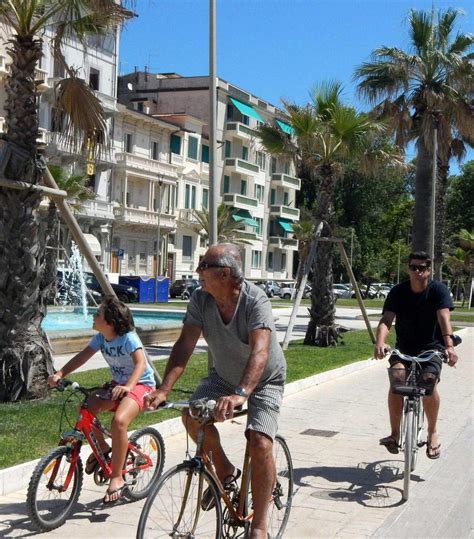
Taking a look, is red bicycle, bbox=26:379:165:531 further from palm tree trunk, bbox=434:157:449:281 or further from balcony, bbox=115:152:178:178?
balcony, bbox=115:152:178:178

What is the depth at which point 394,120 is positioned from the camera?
85.8ft

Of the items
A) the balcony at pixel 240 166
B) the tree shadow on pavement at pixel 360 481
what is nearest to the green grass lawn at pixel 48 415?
the tree shadow on pavement at pixel 360 481

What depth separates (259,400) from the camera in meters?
4.78

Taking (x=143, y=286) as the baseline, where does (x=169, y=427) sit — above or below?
below

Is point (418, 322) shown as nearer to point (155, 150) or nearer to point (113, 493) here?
point (113, 493)

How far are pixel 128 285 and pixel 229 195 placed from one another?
930 inches

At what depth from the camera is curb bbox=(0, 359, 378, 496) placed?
21.3 feet

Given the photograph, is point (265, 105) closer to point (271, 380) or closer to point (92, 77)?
point (92, 77)

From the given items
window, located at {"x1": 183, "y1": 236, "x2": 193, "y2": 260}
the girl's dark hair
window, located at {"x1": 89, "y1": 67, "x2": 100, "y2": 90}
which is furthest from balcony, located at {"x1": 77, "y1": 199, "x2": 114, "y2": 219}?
the girl's dark hair

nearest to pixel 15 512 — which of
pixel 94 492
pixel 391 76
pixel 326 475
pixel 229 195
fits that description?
pixel 94 492

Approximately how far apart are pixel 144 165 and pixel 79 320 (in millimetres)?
32468

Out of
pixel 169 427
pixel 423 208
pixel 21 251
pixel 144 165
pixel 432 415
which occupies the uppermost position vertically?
pixel 144 165

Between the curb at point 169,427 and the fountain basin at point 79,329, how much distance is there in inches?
183

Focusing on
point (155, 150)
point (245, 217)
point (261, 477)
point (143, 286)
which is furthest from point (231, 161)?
point (261, 477)
